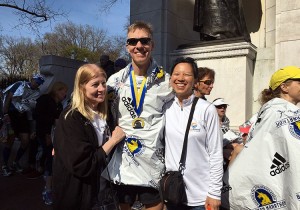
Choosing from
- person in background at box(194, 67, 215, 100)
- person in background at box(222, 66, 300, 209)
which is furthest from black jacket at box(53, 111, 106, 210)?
person in background at box(194, 67, 215, 100)

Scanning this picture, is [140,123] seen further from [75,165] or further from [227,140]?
[227,140]

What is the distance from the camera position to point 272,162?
2326 mm

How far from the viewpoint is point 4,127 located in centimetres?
741

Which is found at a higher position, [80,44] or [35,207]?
[80,44]

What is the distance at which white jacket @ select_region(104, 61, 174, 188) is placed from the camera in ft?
Result: 8.23

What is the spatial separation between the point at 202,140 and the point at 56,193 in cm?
112

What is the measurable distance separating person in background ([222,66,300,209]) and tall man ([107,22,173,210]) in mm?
621

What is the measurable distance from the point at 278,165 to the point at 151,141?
96 centimetres

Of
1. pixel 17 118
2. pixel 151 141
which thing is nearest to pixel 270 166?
pixel 151 141

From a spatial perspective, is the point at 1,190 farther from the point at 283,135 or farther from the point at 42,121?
the point at 283,135

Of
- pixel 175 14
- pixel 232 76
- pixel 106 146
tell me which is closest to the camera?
pixel 106 146

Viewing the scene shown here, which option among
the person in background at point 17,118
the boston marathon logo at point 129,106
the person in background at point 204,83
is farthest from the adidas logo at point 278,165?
the person in background at point 17,118

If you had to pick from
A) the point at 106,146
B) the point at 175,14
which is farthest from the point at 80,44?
the point at 106,146

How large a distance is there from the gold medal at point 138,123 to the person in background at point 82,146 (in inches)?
4.9
